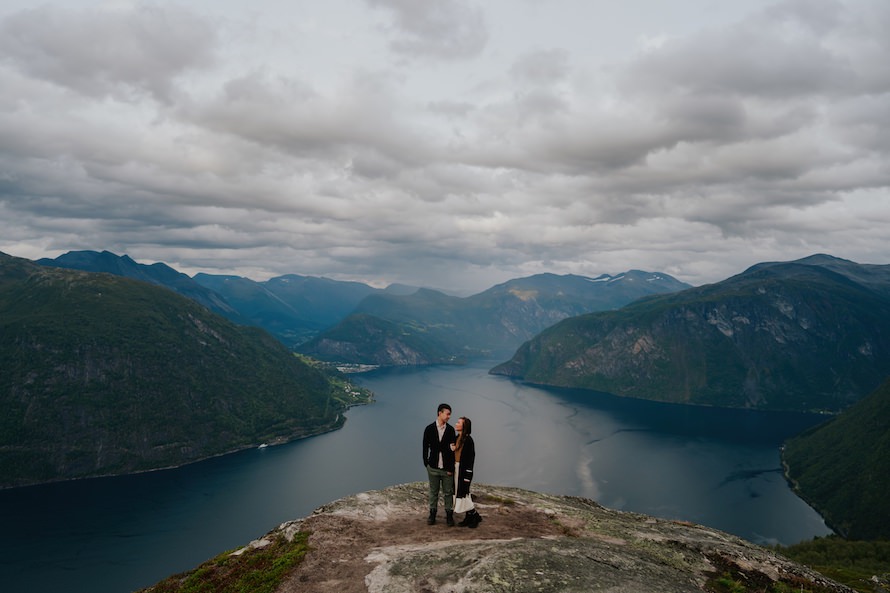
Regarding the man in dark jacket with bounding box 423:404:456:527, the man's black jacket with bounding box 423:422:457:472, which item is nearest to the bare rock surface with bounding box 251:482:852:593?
the man in dark jacket with bounding box 423:404:456:527

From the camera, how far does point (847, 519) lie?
198125mm

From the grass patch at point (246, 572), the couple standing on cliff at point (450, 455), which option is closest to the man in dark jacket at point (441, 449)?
the couple standing on cliff at point (450, 455)

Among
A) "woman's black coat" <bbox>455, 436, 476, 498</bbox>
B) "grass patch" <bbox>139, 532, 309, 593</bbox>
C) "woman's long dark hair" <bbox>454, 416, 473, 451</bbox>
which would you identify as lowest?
"grass patch" <bbox>139, 532, 309, 593</bbox>

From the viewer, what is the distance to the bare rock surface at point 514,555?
1773cm

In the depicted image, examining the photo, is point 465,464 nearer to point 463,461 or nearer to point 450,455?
point 463,461

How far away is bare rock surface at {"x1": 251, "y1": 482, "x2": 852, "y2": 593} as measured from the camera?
58.2 feet

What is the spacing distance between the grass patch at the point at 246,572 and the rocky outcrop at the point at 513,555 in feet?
1.37

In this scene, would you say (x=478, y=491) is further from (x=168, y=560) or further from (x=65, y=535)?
(x=65, y=535)

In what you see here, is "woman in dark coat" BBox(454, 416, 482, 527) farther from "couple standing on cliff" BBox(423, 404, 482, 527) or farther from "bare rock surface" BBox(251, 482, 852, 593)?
"bare rock surface" BBox(251, 482, 852, 593)

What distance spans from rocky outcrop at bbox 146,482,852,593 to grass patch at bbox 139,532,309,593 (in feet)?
1.37

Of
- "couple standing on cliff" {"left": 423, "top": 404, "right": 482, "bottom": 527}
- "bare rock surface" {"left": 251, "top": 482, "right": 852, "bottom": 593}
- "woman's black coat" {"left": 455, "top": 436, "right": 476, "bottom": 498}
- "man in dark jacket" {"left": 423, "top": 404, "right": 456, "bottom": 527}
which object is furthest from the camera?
"man in dark jacket" {"left": 423, "top": 404, "right": 456, "bottom": 527}

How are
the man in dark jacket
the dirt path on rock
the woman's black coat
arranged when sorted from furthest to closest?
the man in dark jacket → the woman's black coat → the dirt path on rock

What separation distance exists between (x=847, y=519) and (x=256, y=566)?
842 ft

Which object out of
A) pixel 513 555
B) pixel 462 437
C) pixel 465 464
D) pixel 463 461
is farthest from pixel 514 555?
pixel 462 437
